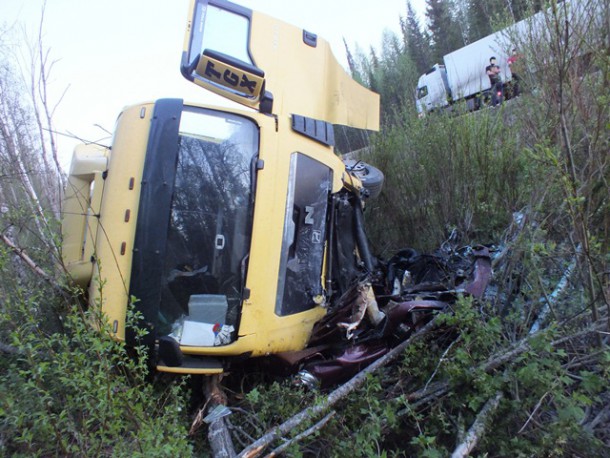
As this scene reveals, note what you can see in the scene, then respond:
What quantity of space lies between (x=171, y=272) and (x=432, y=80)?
44.8 feet

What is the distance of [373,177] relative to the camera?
4.30 meters

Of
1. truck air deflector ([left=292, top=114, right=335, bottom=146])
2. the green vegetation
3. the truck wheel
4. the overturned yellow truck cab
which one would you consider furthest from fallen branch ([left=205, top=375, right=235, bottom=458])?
the truck wheel

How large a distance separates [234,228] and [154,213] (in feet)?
1.66

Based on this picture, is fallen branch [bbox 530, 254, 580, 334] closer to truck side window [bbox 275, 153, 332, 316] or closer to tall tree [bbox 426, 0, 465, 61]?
truck side window [bbox 275, 153, 332, 316]

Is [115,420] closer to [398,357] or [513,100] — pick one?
[398,357]

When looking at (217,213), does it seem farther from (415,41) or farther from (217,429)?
(415,41)

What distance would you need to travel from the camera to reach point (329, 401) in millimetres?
2348

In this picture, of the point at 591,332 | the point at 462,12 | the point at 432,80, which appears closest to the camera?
the point at 591,332

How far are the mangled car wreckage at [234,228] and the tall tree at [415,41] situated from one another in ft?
68.5

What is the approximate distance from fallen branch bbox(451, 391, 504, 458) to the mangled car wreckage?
717 mm

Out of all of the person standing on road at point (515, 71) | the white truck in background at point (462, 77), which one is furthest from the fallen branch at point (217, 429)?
the white truck in background at point (462, 77)

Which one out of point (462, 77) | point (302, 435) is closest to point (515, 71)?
point (302, 435)

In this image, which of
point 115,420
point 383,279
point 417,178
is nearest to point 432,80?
point 417,178

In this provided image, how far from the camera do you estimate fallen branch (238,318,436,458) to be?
6.88 feet
